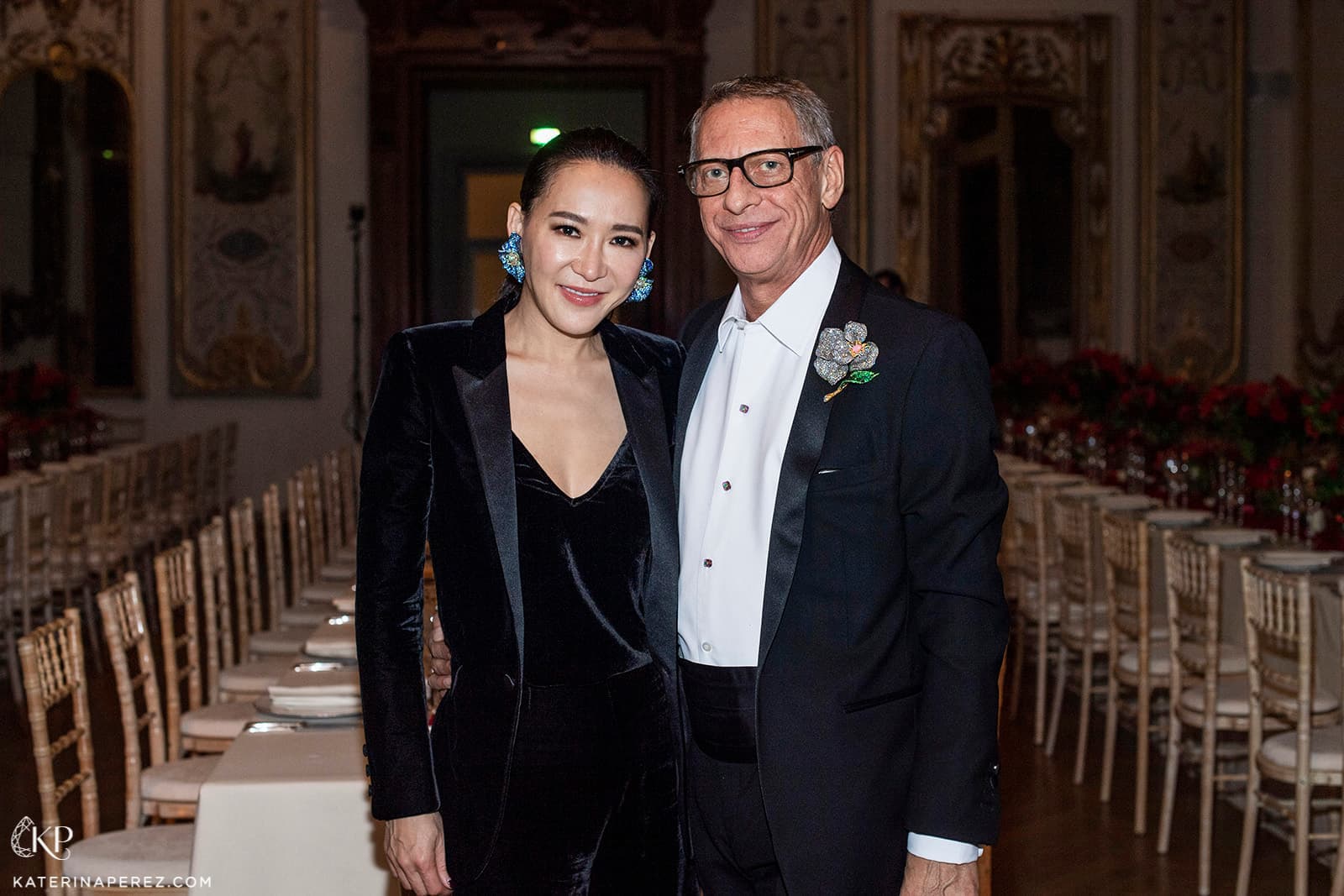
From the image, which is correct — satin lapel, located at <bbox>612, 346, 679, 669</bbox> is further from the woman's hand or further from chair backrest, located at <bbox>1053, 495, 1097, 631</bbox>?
chair backrest, located at <bbox>1053, 495, 1097, 631</bbox>

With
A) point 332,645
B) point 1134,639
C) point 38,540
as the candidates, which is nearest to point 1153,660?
point 1134,639

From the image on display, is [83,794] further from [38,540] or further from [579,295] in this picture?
[38,540]

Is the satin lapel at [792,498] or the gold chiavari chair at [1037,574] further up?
the satin lapel at [792,498]

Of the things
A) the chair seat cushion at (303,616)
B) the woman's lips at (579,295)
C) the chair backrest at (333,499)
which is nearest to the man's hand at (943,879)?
the woman's lips at (579,295)

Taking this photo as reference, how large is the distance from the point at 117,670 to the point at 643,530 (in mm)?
2058

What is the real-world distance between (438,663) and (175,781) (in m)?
1.63

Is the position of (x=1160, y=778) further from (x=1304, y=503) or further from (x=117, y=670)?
(x=117, y=670)

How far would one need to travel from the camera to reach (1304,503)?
224 inches

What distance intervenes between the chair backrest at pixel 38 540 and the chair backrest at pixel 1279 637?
5.07 metres

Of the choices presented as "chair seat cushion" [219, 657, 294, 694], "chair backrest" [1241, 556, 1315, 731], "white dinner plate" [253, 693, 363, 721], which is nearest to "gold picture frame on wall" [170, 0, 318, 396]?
"chair seat cushion" [219, 657, 294, 694]

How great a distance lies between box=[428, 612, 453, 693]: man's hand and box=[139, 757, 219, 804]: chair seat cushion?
1.43 m

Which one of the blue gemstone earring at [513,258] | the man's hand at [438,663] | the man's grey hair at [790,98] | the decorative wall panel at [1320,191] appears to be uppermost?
the decorative wall panel at [1320,191]

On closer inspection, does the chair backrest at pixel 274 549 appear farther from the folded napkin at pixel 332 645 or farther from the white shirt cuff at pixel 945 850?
the white shirt cuff at pixel 945 850

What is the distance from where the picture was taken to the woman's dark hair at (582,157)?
2062mm
